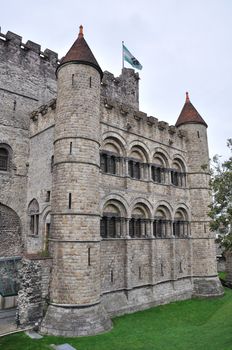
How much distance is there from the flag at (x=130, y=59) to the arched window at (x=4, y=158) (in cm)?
1531

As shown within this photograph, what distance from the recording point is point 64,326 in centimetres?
1196

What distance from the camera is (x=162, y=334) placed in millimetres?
12836

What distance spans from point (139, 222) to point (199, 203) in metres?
6.28

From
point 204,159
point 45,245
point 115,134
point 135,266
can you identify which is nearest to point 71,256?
point 45,245

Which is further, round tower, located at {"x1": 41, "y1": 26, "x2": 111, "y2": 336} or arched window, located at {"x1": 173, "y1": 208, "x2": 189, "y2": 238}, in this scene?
arched window, located at {"x1": 173, "y1": 208, "x2": 189, "y2": 238}

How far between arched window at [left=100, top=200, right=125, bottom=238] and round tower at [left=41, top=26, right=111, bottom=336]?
6.63 ft

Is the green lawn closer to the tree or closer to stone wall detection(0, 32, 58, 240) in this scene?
the tree

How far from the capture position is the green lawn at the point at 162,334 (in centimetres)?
1102

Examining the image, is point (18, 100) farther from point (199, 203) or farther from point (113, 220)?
point (199, 203)

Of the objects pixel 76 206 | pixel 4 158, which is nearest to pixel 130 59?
pixel 4 158

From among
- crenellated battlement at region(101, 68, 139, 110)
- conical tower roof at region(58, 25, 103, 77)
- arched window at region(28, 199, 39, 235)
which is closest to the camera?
conical tower roof at region(58, 25, 103, 77)

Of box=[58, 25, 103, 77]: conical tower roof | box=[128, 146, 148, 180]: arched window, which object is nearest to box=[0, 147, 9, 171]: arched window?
box=[58, 25, 103, 77]: conical tower roof

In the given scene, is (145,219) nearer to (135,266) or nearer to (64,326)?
(135,266)

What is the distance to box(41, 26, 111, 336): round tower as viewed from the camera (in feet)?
40.9
